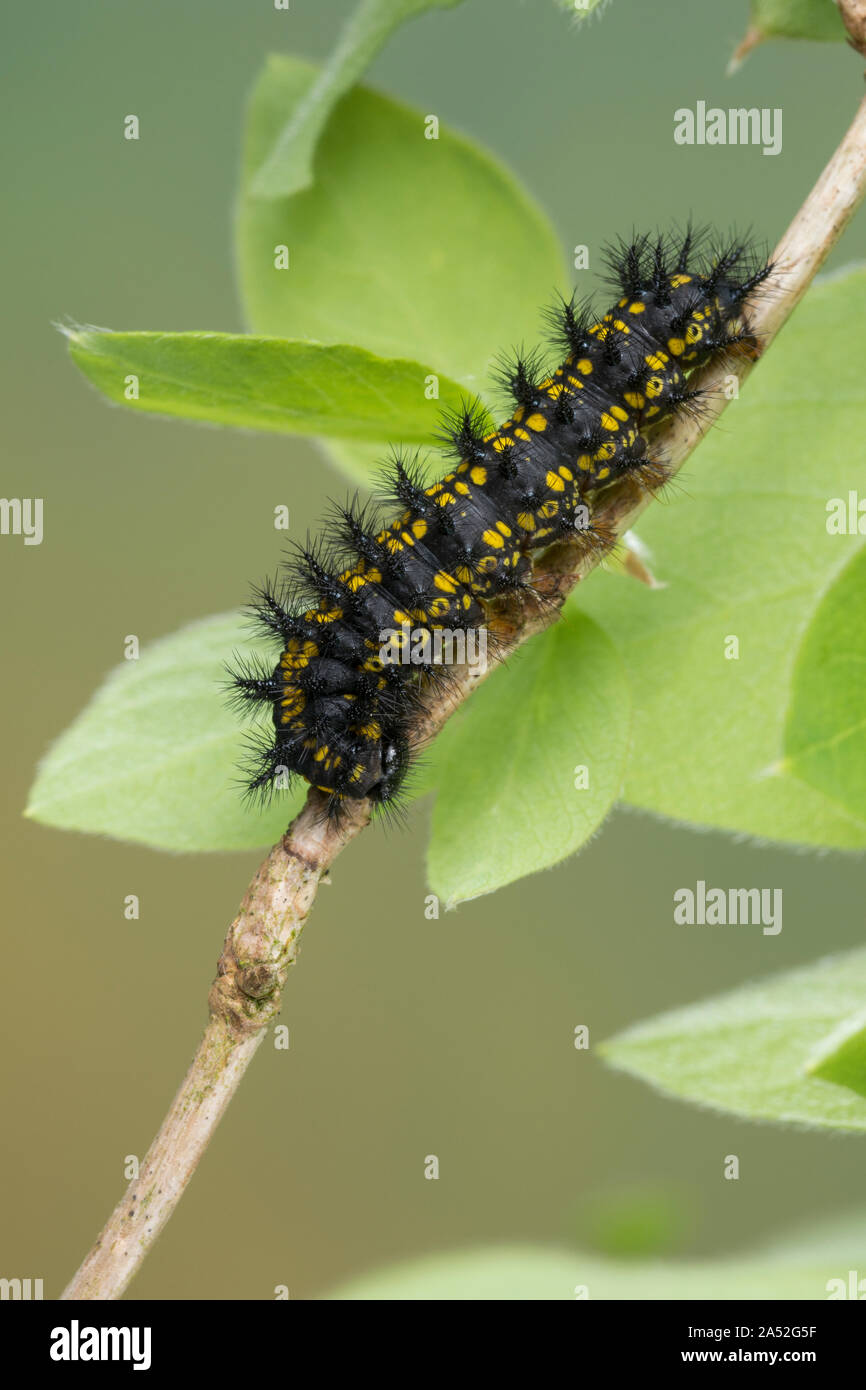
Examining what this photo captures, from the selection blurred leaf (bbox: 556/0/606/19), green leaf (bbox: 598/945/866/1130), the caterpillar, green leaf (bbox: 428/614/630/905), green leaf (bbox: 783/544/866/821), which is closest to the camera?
green leaf (bbox: 783/544/866/821)

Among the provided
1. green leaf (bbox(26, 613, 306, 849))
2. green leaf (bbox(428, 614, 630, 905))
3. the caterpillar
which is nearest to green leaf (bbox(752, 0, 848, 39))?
the caterpillar

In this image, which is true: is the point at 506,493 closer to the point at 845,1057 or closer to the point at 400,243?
the point at 400,243

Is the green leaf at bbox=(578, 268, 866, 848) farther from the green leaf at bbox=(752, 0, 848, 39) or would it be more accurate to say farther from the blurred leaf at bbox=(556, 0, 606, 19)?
the blurred leaf at bbox=(556, 0, 606, 19)

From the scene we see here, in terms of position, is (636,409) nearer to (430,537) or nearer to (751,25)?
(430,537)

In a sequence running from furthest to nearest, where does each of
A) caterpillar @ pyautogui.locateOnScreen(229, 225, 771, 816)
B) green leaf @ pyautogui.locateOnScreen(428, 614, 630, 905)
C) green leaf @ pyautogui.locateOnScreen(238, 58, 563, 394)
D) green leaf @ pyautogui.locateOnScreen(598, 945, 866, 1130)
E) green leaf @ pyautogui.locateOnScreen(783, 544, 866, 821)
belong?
caterpillar @ pyautogui.locateOnScreen(229, 225, 771, 816) < green leaf @ pyautogui.locateOnScreen(238, 58, 563, 394) < green leaf @ pyautogui.locateOnScreen(598, 945, 866, 1130) < green leaf @ pyautogui.locateOnScreen(428, 614, 630, 905) < green leaf @ pyautogui.locateOnScreen(783, 544, 866, 821)

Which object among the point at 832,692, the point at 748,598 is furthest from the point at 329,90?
the point at 832,692

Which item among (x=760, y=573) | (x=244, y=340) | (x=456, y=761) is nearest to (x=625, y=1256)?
(x=456, y=761)

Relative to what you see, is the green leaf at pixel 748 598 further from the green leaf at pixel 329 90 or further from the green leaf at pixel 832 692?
the green leaf at pixel 329 90
